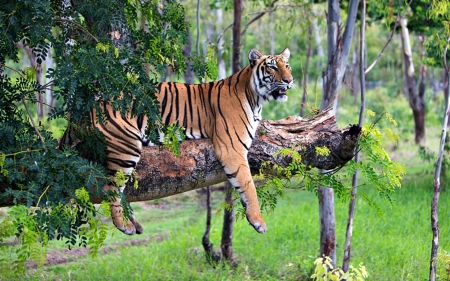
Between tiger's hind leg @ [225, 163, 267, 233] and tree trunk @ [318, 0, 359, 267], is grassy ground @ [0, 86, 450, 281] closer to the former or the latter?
tree trunk @ [318, 0, 359, 267]

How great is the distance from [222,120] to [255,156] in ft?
1.37

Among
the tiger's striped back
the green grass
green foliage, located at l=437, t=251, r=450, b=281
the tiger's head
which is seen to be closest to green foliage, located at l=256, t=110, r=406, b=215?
the tiger's striped back

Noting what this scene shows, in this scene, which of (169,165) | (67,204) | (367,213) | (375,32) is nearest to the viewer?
(67,204)

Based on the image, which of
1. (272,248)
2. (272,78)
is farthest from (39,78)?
(272,78)

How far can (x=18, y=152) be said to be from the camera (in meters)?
3.80

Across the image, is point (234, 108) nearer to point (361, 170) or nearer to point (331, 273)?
point (361, 170)

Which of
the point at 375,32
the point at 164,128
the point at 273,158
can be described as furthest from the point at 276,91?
the point at 375,32

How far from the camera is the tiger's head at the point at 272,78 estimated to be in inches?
192

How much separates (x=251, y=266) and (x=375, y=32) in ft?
112

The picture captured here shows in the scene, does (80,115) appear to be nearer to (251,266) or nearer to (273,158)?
(273,158)

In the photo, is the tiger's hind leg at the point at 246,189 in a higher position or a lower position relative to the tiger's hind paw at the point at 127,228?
higher

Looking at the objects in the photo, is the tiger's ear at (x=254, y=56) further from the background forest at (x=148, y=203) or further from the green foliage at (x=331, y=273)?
the green foliage at (x=331, y=273)

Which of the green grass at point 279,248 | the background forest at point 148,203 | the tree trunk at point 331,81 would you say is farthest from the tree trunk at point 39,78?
the tree trunk at point 331,81

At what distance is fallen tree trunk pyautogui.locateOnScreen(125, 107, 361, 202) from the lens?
4.66 m
